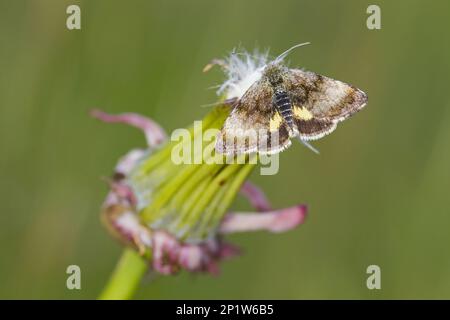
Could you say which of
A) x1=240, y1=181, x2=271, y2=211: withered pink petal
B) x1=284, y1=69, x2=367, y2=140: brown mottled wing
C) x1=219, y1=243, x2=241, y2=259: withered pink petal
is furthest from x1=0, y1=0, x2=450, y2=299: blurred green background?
x1=284, y1=69, x2=367, y2=140: brown mottled wing

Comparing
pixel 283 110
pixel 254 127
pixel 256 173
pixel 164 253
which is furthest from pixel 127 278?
pixel 256 173

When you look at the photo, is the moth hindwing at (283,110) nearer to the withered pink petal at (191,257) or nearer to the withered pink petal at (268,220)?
the withered pink petal at (268,220)

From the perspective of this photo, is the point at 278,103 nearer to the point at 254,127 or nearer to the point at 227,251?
the point at 254,127

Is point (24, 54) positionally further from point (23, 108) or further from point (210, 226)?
point (210, 226)

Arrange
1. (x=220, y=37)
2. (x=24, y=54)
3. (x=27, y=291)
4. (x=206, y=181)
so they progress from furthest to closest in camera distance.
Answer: (x=220, y=37), (x=24, y=54), (x=27, y=291), (x=206, y=181)

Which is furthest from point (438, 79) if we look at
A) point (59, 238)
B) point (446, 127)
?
point (59, 238)
